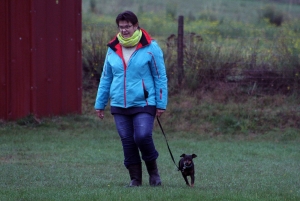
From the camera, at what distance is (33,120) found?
45.1ft

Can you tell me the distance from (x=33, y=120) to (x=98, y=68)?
132 inches

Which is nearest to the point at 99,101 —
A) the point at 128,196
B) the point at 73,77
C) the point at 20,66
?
the point at 128,196

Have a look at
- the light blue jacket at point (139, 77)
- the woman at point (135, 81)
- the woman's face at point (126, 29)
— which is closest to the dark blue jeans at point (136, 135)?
the woman at point (135, 81)

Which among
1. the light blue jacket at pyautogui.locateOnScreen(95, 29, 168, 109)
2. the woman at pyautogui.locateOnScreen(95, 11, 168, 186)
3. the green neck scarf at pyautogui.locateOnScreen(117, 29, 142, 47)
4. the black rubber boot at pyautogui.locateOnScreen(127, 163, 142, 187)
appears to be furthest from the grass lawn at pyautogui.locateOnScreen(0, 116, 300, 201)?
the green neck scarf at pyautogui.locateOnScreen(117, 29, 142, 47)

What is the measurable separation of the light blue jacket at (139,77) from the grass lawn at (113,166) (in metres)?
1.00

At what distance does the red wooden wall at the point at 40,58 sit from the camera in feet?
43.8

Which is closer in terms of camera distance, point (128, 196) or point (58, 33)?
point (128, 196)

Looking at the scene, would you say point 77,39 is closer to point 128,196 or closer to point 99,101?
point 99,101

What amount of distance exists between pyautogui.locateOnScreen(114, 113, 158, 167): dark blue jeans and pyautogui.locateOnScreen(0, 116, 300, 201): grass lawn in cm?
39

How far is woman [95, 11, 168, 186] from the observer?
24.0 feet

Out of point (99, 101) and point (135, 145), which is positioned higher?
point (99, 101)

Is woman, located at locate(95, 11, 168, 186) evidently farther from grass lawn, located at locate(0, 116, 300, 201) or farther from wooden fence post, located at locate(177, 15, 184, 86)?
wooden fence post, located at locate(177, 15, 184, 86)

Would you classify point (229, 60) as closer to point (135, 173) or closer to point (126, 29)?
point (135, 173)

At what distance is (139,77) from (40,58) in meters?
7.09
